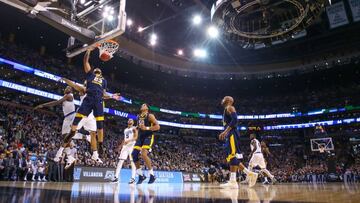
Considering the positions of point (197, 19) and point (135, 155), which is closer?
point (135, 155)

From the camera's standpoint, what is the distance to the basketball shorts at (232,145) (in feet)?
22.3

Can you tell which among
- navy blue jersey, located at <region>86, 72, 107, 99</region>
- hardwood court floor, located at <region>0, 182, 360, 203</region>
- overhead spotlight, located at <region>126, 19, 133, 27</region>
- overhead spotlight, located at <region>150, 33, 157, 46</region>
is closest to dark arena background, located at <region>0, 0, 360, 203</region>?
navy blue jersey, located at <region>86, 72, 107, 99</region>

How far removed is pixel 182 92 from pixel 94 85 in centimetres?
3389

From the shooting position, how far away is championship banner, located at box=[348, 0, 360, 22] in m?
25.1

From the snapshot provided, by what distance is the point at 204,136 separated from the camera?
38.8 meters

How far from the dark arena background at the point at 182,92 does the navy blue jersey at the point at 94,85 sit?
2cm

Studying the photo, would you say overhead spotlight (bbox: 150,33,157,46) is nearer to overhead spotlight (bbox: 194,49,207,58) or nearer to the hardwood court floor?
overhead spotlight (bbox: 194,49,207,58)

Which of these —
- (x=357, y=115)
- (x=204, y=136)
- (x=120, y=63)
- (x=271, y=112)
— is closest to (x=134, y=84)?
(x=120, y=63)

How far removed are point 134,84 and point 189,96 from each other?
28.9 feet

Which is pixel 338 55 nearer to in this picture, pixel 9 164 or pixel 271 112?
pixel 271 112

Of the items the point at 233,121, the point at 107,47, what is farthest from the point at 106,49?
the point at 233,121

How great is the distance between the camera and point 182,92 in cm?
3997

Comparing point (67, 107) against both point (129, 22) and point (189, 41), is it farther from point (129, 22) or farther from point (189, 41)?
point (189, 41)

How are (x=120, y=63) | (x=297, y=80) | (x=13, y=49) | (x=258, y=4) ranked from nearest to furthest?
(x=258, y=4) → (x=13, y=49) → (x=120, y=63) → (x=297, y=80)
